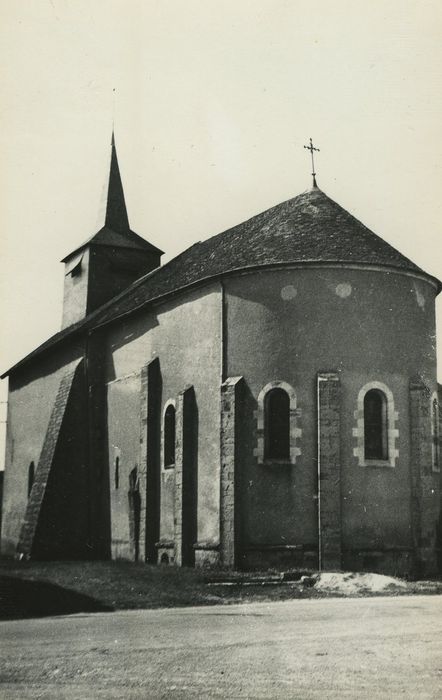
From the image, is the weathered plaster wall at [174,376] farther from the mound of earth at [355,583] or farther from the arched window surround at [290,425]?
the mound of earth at [355,583]

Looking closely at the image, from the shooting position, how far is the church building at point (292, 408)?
69.5ft

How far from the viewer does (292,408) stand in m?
21.6

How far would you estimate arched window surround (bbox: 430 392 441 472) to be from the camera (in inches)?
893

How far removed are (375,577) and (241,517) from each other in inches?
162

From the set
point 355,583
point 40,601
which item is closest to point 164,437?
point 355,583

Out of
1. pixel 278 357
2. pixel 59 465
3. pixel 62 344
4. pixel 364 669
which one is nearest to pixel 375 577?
pixel 278 357

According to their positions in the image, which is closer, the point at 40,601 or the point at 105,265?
the point at 40,601

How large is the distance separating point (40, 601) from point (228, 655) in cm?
698

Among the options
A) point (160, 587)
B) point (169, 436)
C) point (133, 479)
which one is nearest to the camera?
point (160, 587)

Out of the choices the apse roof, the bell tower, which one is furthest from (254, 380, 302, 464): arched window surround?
the bell tower

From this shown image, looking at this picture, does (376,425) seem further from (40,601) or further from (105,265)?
(105,265)

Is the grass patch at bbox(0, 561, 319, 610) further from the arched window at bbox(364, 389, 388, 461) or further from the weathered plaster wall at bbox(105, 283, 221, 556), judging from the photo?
the arched window at bbox(364, 389, 388, 461)

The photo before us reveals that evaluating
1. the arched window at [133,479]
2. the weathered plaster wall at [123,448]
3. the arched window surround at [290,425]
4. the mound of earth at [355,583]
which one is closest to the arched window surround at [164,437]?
the weathered plaster wall at [123,448]

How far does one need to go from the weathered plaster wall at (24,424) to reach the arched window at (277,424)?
11.7 metres
